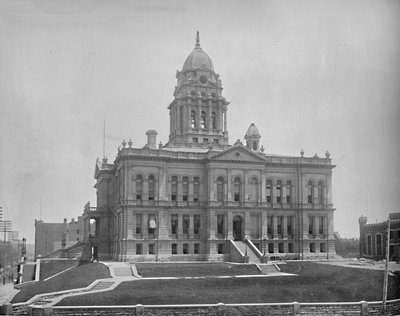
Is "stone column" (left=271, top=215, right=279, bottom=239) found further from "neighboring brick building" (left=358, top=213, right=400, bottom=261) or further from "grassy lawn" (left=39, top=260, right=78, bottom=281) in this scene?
"grassy lawn" (left=39, top=260, right=78, bottom=281)

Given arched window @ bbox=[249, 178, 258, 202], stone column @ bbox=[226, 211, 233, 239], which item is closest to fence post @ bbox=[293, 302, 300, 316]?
stone column @ bbox=[226, 211, 233, 239]

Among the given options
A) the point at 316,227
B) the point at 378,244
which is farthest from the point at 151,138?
the point at 378,244

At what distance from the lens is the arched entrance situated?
68.3 meters

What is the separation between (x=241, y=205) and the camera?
6800cm

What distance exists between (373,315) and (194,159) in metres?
33.7

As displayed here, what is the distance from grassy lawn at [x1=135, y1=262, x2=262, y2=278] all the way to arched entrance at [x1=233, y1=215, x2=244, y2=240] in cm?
1149

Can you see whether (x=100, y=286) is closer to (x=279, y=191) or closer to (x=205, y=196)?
(x=205, y=196)

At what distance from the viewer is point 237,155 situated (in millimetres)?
68188

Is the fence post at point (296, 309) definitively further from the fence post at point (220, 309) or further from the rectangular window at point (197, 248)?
the rectangular window at point (197, 248)

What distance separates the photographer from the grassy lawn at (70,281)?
47.2 m

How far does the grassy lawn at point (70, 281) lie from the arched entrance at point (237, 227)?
704 inches

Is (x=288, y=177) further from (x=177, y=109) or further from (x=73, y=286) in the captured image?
(x=73, y=286)

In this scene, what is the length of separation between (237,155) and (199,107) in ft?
37.3

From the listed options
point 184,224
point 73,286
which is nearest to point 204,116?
point 184,224
